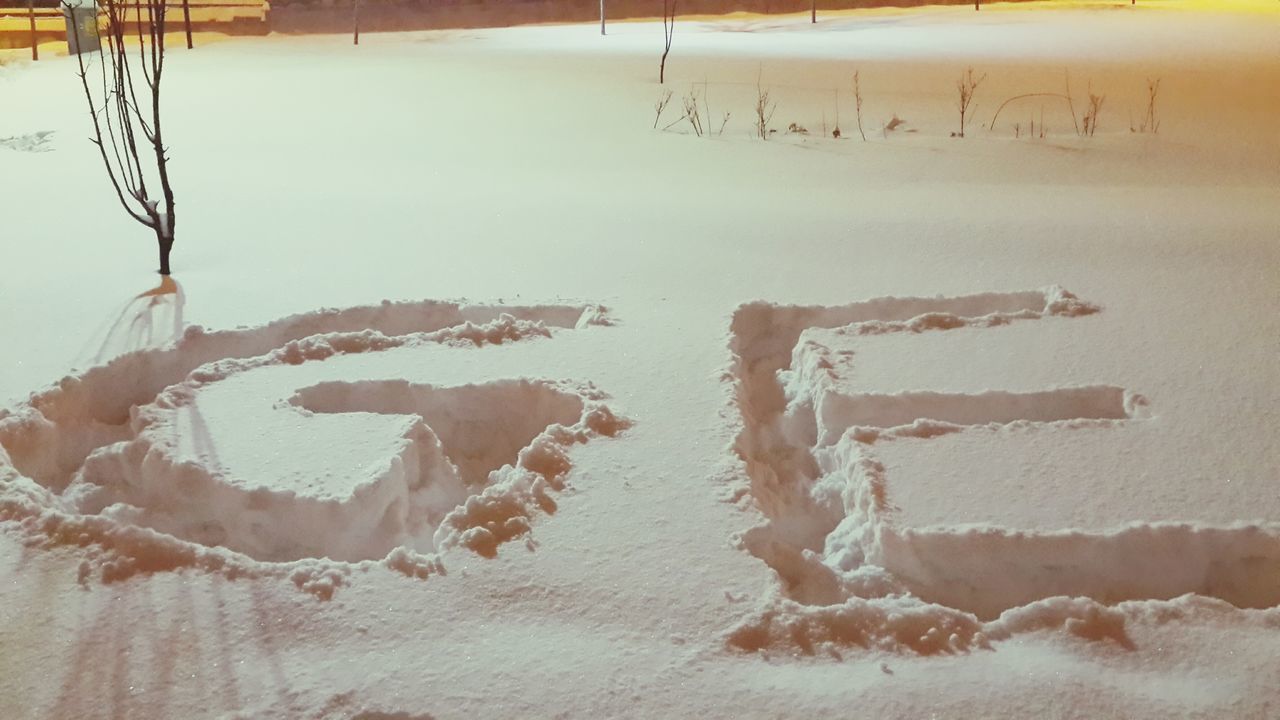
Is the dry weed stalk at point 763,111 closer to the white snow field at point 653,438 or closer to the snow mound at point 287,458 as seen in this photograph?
the white snow field at point 653,438

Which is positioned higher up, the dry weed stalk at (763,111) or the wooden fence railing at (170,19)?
the wooden fence railing at (170,19)

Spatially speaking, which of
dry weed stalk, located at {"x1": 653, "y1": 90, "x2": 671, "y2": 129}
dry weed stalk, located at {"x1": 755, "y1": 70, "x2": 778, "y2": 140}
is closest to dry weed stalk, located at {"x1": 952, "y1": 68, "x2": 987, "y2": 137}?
dry weed stalk, located at {"x1": 755, "y1": 70, "x2": 778, "y2": 140}

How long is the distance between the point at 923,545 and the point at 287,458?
152 centimetres

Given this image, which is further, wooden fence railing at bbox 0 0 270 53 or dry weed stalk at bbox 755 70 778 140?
wooden fence railing at bbox 0 0 270 53

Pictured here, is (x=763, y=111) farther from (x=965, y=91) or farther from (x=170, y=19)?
(x=170, y=19)

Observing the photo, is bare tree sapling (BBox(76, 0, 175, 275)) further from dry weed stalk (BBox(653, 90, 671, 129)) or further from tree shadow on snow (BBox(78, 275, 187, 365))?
dry weed stalk (BBox(653, 90, 671, 129))

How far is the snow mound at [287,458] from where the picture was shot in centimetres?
235

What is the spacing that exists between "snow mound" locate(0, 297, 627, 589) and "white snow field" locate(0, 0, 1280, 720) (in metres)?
0.01

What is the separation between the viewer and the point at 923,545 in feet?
7.53

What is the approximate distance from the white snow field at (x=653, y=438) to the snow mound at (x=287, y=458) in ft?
0.04

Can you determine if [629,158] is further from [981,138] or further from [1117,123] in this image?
[1117,123]

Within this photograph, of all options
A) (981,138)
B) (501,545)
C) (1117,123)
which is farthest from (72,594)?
(1117,123)

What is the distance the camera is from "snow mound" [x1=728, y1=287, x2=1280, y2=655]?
2.05 meters

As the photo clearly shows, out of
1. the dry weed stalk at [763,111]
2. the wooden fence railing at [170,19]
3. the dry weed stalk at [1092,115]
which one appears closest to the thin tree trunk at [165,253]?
the dry weed stalk at [763,111]
